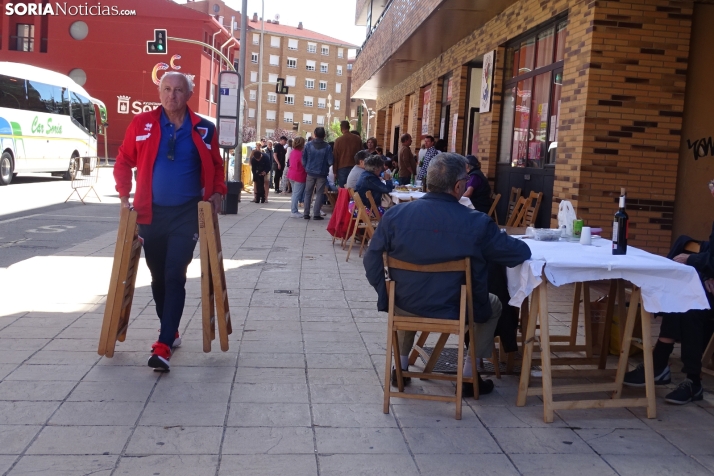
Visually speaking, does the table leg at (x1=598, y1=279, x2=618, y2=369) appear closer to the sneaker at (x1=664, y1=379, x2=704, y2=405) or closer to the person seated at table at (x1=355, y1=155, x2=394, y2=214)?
the sneaker at (x1=664, y1=379, x2=704, y2=405)

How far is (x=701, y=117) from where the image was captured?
9.36 metres

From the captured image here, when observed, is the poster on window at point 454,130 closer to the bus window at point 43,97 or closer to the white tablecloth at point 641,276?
the white tablecloth at point 641,276

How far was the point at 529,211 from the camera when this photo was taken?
11414 millimetres

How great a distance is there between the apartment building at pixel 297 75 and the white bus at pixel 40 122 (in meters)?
65.6

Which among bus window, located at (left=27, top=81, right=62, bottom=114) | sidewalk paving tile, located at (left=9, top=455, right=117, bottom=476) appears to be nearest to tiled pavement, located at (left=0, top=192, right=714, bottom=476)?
sidewalk paving tile, located at (left=9, top=455, right=117, bottom=476)

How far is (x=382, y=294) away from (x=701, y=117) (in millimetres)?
6101

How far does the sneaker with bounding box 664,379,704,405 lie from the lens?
16.3 feet

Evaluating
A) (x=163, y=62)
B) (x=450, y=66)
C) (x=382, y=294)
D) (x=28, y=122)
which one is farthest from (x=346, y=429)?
(x=163, y=62)

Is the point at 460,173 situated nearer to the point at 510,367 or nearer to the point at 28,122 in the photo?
the point at 510,367

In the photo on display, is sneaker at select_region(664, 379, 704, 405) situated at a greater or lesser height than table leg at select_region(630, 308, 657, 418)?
lesser

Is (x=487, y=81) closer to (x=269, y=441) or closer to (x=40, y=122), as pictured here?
(x=269, y=441)

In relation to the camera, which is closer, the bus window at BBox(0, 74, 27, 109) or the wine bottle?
the wine bottle

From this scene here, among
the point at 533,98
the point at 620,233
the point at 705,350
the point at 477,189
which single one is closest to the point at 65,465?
the point at 620,233

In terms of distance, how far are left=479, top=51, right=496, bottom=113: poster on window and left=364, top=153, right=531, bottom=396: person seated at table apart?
31.8 feet
